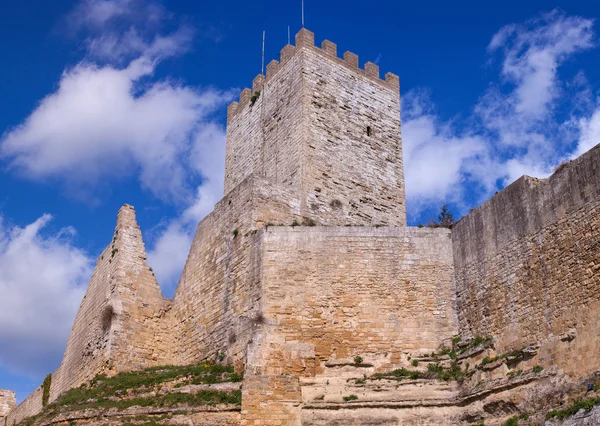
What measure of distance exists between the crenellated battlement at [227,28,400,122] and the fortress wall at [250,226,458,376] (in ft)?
24.5

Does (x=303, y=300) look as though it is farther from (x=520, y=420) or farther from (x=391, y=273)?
(x=520, y=420)

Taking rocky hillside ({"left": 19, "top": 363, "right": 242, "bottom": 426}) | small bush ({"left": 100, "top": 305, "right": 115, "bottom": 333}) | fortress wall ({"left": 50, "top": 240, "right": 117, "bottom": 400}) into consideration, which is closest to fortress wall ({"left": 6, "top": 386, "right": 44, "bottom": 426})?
fortress wall ({"left": 50, "top": 240, "right": 117, "bottom": 400})

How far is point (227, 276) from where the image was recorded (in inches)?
790

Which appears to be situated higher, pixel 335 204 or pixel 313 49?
pixel 313 49

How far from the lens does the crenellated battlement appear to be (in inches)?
955

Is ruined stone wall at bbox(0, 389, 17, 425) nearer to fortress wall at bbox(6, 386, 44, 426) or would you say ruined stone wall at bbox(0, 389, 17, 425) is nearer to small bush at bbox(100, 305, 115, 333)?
fortress wall at bbox(6, 386, 44, 426)

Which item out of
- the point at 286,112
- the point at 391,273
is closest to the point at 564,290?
the point at 391,273

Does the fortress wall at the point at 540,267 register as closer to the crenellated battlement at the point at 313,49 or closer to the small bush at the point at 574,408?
the small bush at the point at 574,408

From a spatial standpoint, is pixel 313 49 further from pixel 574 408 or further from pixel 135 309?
pixel 574 408

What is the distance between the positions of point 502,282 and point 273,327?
4879mm

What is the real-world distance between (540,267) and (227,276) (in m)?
7.76

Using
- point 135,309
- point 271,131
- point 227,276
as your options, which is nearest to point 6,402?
point 135,309

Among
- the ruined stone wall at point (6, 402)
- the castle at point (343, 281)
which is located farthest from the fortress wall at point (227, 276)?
the ruined stone wall at point (6, 402)

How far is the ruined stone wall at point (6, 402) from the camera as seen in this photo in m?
29.9
